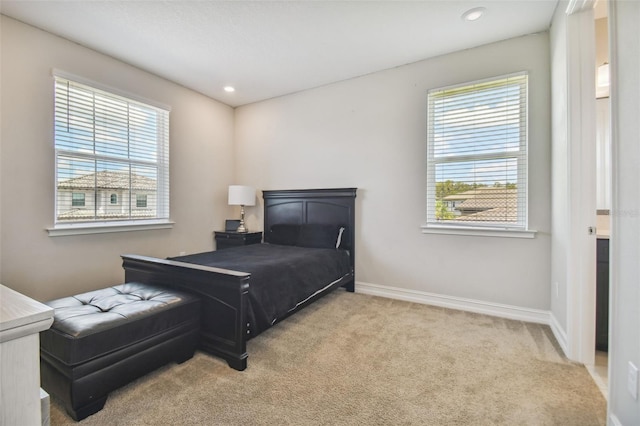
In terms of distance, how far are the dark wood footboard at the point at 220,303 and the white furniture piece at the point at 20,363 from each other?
52.7 inches

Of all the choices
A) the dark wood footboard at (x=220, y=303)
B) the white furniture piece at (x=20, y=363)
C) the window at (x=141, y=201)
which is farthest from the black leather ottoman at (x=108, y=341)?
the window at (x=141, y=201)

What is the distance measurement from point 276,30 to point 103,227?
2.65 meters

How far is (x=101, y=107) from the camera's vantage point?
314 cm

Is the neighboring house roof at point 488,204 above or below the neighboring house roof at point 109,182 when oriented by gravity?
below

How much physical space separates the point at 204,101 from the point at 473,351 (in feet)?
14.3

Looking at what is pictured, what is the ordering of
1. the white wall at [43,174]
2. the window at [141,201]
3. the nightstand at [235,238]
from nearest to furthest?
the white wall at [43,174], the window at [141,201], the nightstand at [235,238]

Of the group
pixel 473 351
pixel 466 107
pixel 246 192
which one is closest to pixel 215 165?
pixel 246 192

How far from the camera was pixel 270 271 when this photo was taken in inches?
92.3

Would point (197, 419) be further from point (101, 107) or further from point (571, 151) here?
point (101, 107)

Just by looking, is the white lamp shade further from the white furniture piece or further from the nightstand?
the white furniture piece

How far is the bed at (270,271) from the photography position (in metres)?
1.97

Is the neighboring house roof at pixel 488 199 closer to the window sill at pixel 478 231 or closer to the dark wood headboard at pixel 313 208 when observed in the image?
the window sill at pixel 478 231

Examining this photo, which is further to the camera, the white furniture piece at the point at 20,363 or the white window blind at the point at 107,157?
the white window blind at the point at 107,157

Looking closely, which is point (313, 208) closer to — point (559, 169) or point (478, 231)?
point (478, 231)
